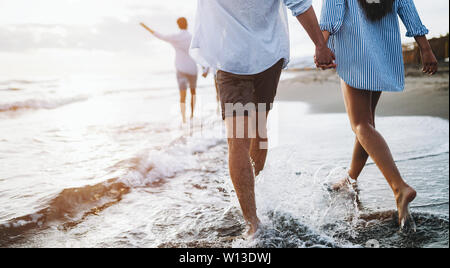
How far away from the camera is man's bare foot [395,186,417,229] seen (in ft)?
5.95

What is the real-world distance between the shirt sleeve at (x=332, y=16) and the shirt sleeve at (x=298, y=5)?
0.26 meters

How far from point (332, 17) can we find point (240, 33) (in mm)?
606

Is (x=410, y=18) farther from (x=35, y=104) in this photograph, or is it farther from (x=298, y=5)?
(x=35, y=104)

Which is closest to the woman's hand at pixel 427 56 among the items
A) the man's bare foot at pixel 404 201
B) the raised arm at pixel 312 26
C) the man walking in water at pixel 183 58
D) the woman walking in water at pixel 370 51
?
the woman walking in water at pixel 370 51

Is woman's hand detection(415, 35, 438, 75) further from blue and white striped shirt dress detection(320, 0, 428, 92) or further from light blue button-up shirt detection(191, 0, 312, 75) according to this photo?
light blue button-up shirt detection(191, 0, 312, 75)

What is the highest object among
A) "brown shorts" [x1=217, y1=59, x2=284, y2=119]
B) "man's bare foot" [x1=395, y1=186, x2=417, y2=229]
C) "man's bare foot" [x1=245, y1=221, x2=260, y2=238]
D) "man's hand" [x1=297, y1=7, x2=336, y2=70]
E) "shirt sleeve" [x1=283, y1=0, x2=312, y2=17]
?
"shirt sleeve" [x1=283, y1=0, x2=312, y2=17]

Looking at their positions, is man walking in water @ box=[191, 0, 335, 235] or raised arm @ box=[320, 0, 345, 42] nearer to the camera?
man walking in water @ box=[191, 0, 335, 235]

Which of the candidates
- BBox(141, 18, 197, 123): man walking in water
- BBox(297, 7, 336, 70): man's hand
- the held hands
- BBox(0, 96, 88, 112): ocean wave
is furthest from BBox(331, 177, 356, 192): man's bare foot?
BBox(0, 96, 88, 112): ocean wave

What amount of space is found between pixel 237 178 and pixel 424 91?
6.92 m

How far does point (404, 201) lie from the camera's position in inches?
71.9

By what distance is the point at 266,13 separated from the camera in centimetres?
183

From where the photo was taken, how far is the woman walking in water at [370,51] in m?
1.94

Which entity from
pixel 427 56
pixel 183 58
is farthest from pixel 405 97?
pixel 427 56
